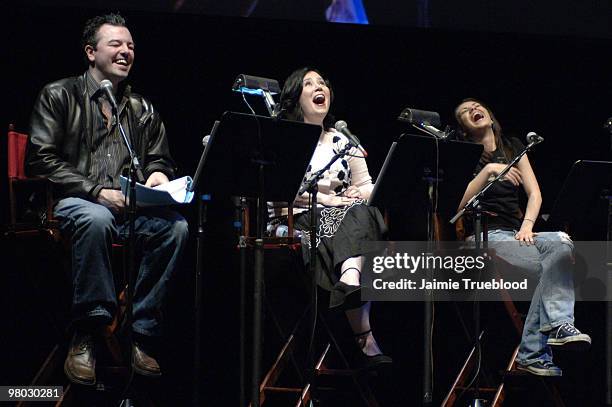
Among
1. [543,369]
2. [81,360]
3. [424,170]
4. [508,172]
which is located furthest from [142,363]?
[508,172]

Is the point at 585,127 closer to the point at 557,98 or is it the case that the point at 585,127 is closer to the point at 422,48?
the point at 557,98

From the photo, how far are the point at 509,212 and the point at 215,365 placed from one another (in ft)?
5.81

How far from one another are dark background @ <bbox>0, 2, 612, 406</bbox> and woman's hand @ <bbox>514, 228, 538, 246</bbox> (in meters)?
0.62

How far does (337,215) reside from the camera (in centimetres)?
414

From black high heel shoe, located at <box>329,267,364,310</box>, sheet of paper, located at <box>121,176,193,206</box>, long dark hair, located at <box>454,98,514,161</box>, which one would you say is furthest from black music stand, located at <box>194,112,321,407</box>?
long dark hair, located at <box>454,98,514,161</box>

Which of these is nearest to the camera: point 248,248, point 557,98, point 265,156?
point 265,156

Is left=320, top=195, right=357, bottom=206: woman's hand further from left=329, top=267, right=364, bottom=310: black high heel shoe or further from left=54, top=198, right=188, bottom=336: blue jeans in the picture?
left=54, top=198, right=188, bottom=336: blue jeans

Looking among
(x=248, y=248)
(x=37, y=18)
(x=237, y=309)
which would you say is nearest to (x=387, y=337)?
(x=237, y=309)

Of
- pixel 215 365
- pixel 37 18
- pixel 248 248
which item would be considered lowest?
pixel 215 365

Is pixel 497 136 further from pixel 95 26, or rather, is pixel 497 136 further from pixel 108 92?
pixel 108 92

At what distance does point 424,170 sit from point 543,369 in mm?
1134

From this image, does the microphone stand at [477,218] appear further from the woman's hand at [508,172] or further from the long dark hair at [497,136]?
the long dark hair at [497,136]

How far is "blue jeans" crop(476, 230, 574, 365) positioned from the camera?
4133 millimetres

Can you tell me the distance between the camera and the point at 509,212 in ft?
15.3
